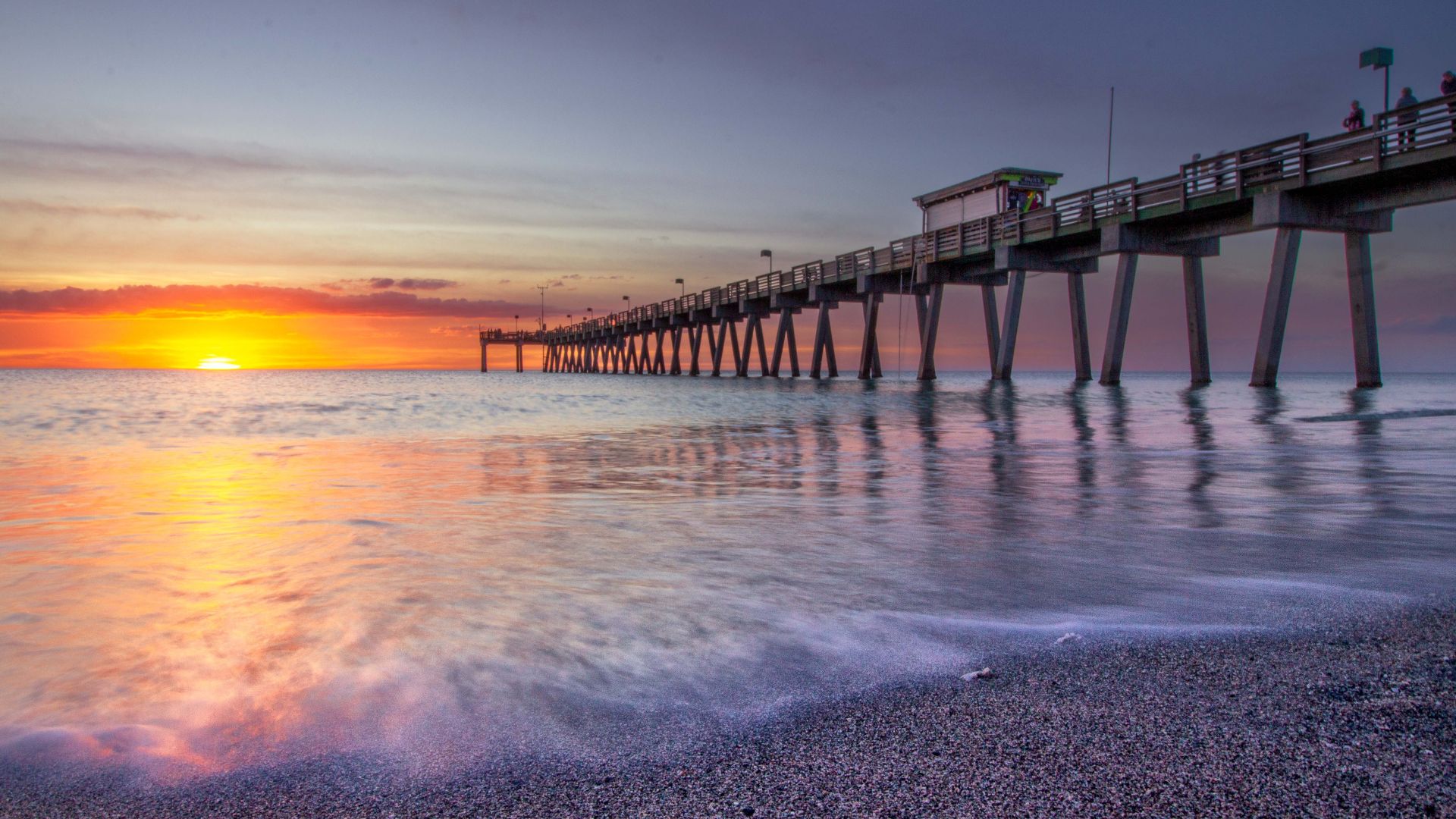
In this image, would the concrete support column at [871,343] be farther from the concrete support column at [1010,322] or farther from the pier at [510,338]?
the pier at [510,338]

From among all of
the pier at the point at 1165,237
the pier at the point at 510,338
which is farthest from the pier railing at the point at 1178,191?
the pier at the point at 510,338

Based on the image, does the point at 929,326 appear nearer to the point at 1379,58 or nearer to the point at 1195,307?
the point at 1195,307

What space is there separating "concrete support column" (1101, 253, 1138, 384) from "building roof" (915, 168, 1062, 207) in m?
10.7

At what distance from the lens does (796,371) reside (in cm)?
5412

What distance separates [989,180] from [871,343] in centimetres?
1005

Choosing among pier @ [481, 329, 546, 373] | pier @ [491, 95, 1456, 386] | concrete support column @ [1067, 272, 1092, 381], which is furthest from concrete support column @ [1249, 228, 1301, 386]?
pier @ [481, 329, 546, 373]

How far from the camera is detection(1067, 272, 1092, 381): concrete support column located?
1183 inches

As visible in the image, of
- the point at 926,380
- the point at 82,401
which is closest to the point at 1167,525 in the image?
the point at 82,401

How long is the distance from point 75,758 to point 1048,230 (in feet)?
95.8

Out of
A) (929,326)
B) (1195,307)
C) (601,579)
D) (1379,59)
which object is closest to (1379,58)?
(1379,59)

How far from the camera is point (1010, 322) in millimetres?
30109

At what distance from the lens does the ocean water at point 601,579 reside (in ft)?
6.60

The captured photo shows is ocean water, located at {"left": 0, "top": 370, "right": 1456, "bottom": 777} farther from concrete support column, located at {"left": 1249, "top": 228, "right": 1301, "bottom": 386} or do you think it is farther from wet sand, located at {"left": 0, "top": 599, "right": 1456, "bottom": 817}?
concrete support column, located at {"left": 1249, "top": 228, "right": 1301, "bottom": 386}

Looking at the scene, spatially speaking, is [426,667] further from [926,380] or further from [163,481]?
[926,380]
